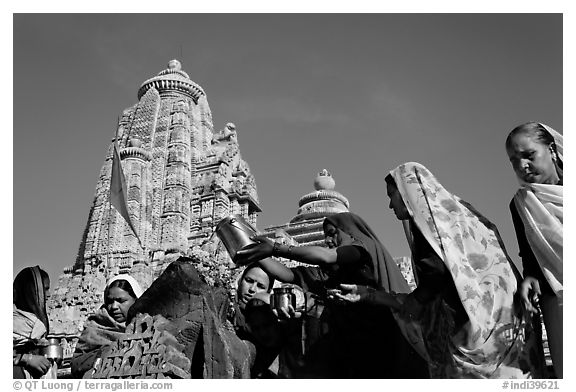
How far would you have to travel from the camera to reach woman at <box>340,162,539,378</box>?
343 cm

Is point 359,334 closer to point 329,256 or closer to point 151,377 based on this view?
point 329,256

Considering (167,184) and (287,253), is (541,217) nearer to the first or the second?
(287,253)

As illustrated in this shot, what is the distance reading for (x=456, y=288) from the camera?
353 cm

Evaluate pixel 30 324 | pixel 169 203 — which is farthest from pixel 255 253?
pixel 169 203

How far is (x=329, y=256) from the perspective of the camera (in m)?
4.14

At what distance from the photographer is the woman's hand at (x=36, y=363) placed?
178 inches

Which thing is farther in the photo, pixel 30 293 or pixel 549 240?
pixel 30 293

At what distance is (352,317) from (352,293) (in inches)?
7.7

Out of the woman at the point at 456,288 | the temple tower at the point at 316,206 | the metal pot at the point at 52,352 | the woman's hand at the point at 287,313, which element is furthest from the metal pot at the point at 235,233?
the temple tower at the point at 316,206

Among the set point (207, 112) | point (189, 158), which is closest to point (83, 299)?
point (189, 158)

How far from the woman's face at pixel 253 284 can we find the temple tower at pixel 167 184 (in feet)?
69.3

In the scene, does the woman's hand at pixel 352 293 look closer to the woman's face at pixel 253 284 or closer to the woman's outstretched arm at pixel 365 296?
the woman's outstretched arm at pixel 365 296

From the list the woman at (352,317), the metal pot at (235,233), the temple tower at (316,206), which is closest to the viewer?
the woman at (352,317)

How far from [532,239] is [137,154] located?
2931 centimetres
